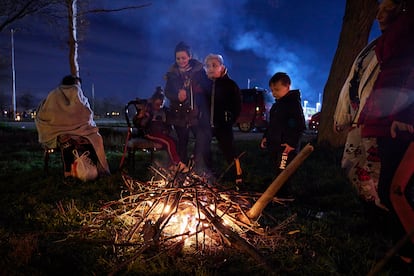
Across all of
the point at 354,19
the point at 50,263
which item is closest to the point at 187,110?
the point at 50,263

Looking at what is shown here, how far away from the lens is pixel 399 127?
2262mm

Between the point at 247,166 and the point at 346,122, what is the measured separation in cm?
344

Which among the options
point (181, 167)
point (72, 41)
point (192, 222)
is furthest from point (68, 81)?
point (72, 41)

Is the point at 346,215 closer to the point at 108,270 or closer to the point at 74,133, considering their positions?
the point at 108,270

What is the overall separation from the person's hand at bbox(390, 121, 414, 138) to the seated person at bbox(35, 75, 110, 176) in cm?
425

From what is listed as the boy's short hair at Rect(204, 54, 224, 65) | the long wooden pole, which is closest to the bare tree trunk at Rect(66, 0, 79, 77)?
the boy's short hair at Rect(204, 54, 224, 65)

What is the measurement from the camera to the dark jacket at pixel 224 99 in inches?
204

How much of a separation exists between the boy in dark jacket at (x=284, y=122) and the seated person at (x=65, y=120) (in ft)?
8.80

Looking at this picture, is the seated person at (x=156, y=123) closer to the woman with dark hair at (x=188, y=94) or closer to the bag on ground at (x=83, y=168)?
the woman with dark hair at (x=188, y=94)

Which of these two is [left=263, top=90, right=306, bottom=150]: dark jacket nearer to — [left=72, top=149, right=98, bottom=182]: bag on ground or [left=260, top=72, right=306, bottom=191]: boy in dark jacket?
[left=260, top=72, right=306, bottom=191]: boy in dark jacket

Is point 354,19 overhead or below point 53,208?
overhead

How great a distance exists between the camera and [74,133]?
539cm

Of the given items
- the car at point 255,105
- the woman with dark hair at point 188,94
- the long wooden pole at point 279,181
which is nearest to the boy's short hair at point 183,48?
the woman with dark hair at point 188,94

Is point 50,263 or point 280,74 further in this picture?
point 280,74
